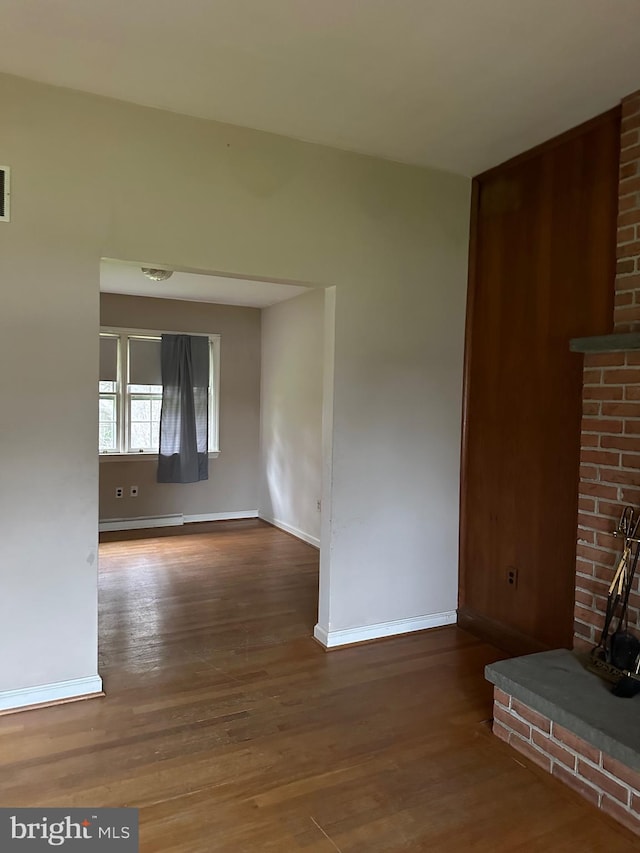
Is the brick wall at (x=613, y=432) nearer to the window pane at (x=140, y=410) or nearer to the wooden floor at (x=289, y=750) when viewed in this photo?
the wooden floor at (x=289, y=750)

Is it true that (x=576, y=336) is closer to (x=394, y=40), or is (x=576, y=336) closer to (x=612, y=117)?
(x=612, y=117)

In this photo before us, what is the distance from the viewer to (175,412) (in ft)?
21.1

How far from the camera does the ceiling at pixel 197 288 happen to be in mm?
5145

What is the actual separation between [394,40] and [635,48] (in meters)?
0.93

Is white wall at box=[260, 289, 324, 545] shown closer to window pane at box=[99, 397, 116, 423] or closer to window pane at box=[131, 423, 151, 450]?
window pane at box=[131, 423, 151, 450]

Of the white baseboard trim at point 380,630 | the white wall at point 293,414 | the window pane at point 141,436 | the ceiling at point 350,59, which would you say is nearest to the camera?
the ceiling at point 350,59

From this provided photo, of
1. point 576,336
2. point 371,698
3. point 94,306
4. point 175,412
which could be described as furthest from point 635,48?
point 175,412

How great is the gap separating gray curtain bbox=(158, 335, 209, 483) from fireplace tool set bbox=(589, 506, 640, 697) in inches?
188

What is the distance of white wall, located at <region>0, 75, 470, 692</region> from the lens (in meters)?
2.59

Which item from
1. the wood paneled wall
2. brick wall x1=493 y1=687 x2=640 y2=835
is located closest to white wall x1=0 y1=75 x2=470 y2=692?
the wood paneled wall

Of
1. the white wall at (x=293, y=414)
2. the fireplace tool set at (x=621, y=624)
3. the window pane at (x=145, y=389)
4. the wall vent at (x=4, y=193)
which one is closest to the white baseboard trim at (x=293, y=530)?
the white wall at (x=293, y=414)

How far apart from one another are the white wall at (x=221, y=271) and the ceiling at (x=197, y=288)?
69.8 inches

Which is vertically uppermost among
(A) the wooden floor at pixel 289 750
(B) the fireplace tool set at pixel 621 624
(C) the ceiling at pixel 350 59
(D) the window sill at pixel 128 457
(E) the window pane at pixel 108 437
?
(C) the ceiling at pixel 350 59

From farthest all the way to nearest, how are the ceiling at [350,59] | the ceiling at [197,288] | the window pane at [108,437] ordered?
the window pane at [108,437], the ceiling at [197,288], the ceiling at [350,59]
